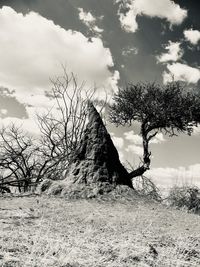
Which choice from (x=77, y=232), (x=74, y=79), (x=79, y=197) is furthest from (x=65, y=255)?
(x=74, y=79)

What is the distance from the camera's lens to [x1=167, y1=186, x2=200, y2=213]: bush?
1266 cm

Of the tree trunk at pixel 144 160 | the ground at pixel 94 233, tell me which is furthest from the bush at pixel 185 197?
the ground at pixel 94 233

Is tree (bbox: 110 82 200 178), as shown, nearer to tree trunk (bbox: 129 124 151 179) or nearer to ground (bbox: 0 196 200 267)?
tree trunk (bbox: 129 124 151 179)

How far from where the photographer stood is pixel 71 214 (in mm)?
6699

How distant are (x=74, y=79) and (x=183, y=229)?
865 cm

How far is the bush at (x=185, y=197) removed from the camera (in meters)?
12.7

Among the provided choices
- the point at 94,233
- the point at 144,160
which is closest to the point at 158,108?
the point at 144,160

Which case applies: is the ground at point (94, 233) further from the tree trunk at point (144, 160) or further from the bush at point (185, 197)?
the tree trunk at point (144, 160)

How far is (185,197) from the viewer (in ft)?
42.3

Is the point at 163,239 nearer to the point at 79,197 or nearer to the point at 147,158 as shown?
the point at 79,197

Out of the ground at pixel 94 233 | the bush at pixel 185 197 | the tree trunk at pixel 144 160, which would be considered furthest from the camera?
the tree trunk at pixel 144 160

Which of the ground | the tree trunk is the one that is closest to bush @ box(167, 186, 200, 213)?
the tree trunk

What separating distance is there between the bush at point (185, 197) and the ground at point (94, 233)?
15.3 ft

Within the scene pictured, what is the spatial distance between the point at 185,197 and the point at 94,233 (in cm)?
838
